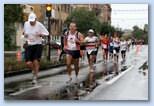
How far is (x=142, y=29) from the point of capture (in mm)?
5129

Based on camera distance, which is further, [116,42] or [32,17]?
[116,42]

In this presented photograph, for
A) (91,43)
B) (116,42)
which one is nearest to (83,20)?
(91,43)

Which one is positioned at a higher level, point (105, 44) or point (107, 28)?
point (107, 28)

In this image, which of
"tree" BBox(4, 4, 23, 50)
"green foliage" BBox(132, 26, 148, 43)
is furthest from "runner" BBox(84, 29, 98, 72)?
"tree" BBox(4, 4, 23, 50)

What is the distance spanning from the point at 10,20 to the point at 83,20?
0.70 metres

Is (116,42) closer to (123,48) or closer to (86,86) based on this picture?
(123,48)

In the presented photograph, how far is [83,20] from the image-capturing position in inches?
205

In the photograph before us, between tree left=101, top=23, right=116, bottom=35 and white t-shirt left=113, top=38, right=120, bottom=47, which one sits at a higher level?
tree left=101, top=23, right=116, bottom=35

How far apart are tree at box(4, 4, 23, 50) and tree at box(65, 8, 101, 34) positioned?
47cm

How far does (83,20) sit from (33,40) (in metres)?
0.52

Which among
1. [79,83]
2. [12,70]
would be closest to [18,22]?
[12,70]

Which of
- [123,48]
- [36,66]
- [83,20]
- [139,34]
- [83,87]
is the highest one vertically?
[83,20]

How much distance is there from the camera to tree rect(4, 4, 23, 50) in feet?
17.0

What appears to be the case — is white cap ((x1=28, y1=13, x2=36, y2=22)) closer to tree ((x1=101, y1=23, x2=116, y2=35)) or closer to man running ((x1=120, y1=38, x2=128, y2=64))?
tree ((x1=101, y1=23, x2=116, y2=35))
